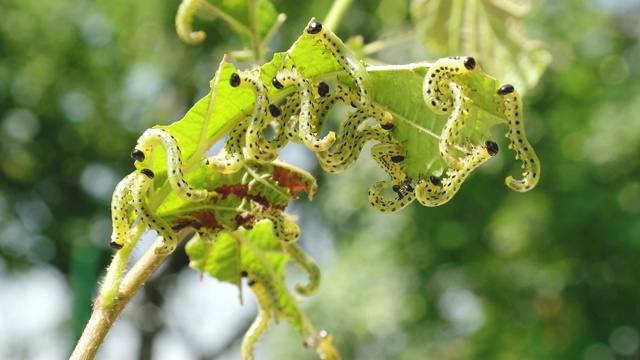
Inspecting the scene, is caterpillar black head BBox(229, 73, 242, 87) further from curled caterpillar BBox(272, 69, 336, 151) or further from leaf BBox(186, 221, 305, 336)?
leaf BBox(186, 221, 305, 336)

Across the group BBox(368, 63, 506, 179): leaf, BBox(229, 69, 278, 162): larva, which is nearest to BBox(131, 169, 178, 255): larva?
BBox(229, 69, 278, 162): larva

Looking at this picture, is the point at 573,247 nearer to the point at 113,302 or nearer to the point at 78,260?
the point at 78,260

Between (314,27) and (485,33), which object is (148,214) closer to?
(314,27)

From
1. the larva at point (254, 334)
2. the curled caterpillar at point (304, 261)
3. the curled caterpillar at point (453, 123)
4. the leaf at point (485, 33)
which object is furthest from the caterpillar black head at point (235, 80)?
the leaf at point (485, 33)

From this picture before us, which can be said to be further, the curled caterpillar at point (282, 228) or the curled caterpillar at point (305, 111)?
the curled caterpillar at point (282, 228)

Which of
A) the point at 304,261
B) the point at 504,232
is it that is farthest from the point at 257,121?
the point at 504,232

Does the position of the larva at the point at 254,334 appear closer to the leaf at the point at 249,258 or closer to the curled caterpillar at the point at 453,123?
the leaf at the point at 249,258

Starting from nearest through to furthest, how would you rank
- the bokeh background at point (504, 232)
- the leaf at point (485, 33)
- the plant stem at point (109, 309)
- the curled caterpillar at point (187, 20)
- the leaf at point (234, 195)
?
the plant stem at point (109, 309)
the leaf at point (234, 195)
the curled caterpillar at point (187, 20)
the leaf at point (485, 33)
the bokeh background at point (504, 232)
